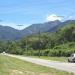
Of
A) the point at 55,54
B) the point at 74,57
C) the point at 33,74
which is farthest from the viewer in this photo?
the point at 55,54

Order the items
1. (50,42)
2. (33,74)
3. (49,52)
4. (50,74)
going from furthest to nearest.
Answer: (50,42) → (49,52) → (50,74) → (33,74)

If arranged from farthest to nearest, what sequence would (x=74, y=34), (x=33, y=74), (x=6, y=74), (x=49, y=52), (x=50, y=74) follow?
(x=74, y=34) < (x=49, y=52) < (x=50, y=74) < (x=33, y=74) < (x=6, y=74)

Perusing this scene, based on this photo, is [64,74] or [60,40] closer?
[64,74]

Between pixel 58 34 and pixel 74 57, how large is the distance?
13845 cm

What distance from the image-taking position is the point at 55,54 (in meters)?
123

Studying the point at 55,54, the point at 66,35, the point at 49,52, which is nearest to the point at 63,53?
the point at 55,54

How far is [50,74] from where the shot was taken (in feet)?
83.3

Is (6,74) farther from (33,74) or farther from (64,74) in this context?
(64,74)

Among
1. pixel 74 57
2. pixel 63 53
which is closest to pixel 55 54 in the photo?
pixel 63 53

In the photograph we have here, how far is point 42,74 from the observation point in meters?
24.6

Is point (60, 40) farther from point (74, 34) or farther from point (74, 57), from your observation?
point (74, 57)

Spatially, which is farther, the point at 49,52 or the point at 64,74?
the point at 49,52

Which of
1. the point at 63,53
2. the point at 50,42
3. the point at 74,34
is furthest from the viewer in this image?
the point at 50,42

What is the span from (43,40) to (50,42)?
31.8ft
